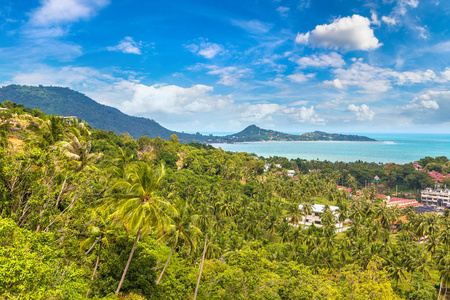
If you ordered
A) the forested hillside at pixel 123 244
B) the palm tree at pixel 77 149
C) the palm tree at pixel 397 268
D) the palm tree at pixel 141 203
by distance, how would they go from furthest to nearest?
the palm tree at pixel 397 268 < the palm tree at pixel 77 149 < the palm tree at pixel 141 203 < the forested hillside at pixel 123 244

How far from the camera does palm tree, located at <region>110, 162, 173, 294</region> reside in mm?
11945

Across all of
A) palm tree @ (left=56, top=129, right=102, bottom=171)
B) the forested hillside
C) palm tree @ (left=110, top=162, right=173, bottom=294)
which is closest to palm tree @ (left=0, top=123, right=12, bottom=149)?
the forested hillside

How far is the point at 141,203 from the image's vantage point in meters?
12.6

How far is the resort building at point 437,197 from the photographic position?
266ft

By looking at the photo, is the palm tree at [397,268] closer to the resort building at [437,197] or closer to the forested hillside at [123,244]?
the forested hillside at [123,244]

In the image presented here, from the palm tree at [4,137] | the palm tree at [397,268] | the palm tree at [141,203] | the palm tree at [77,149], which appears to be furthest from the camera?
the palm tree at [397,268]

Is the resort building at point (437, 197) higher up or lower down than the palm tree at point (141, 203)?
lower down

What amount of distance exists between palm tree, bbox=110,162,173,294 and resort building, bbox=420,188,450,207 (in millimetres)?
98995

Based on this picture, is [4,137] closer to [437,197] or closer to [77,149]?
[77,149]

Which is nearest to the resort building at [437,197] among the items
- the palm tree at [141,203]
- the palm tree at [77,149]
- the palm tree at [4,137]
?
the palm tree at [141,203]

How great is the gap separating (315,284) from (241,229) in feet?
93.4

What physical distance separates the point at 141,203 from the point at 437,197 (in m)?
106

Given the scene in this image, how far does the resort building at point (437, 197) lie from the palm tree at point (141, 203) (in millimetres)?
98995

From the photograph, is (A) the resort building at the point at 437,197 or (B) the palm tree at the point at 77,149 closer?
(B) the palm tree at the point at 77,149
